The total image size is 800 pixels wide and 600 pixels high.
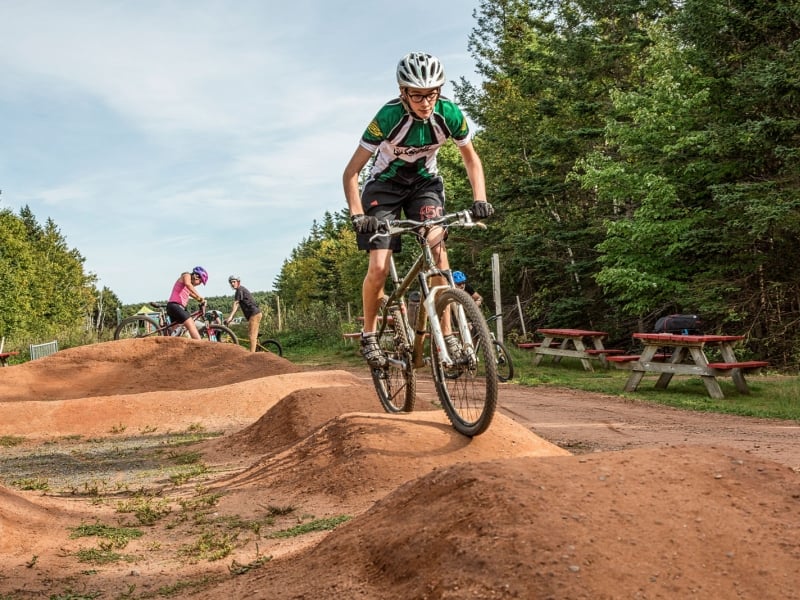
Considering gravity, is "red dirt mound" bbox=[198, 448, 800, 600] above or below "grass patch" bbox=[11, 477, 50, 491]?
above

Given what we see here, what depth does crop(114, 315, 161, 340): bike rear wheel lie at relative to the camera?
63.0ft

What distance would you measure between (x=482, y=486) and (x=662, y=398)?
924 centimetres

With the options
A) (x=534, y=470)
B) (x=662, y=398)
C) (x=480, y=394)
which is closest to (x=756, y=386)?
(x=662, y=398)

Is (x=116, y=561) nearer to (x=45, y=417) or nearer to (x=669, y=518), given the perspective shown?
(x=669, y=518)

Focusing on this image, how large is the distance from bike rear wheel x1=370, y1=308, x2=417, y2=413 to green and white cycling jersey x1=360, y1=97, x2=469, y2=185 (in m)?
1.13

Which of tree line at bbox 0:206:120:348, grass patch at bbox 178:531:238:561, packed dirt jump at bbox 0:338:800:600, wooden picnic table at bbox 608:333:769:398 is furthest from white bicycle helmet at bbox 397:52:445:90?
tree line at bbox 0:206:120:348

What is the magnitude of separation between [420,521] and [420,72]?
2.94 meters

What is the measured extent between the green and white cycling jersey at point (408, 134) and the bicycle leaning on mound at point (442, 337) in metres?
0.51

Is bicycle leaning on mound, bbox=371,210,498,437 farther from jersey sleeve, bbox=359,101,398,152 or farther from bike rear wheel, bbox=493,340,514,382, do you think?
bike rear wheel, bbox=493,340,514,382

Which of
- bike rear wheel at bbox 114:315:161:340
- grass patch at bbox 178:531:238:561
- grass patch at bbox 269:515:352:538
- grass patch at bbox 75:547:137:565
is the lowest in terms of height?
grass patch at bbox 75:547:137:565

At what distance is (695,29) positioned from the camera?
742 inches

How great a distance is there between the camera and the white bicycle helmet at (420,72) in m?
5.30

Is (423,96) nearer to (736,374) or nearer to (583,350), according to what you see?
(736,374)

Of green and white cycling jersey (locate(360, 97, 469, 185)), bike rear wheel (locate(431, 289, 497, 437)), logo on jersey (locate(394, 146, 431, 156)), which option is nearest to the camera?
bike rear wheel (locate(431, 289, 497, 437))
